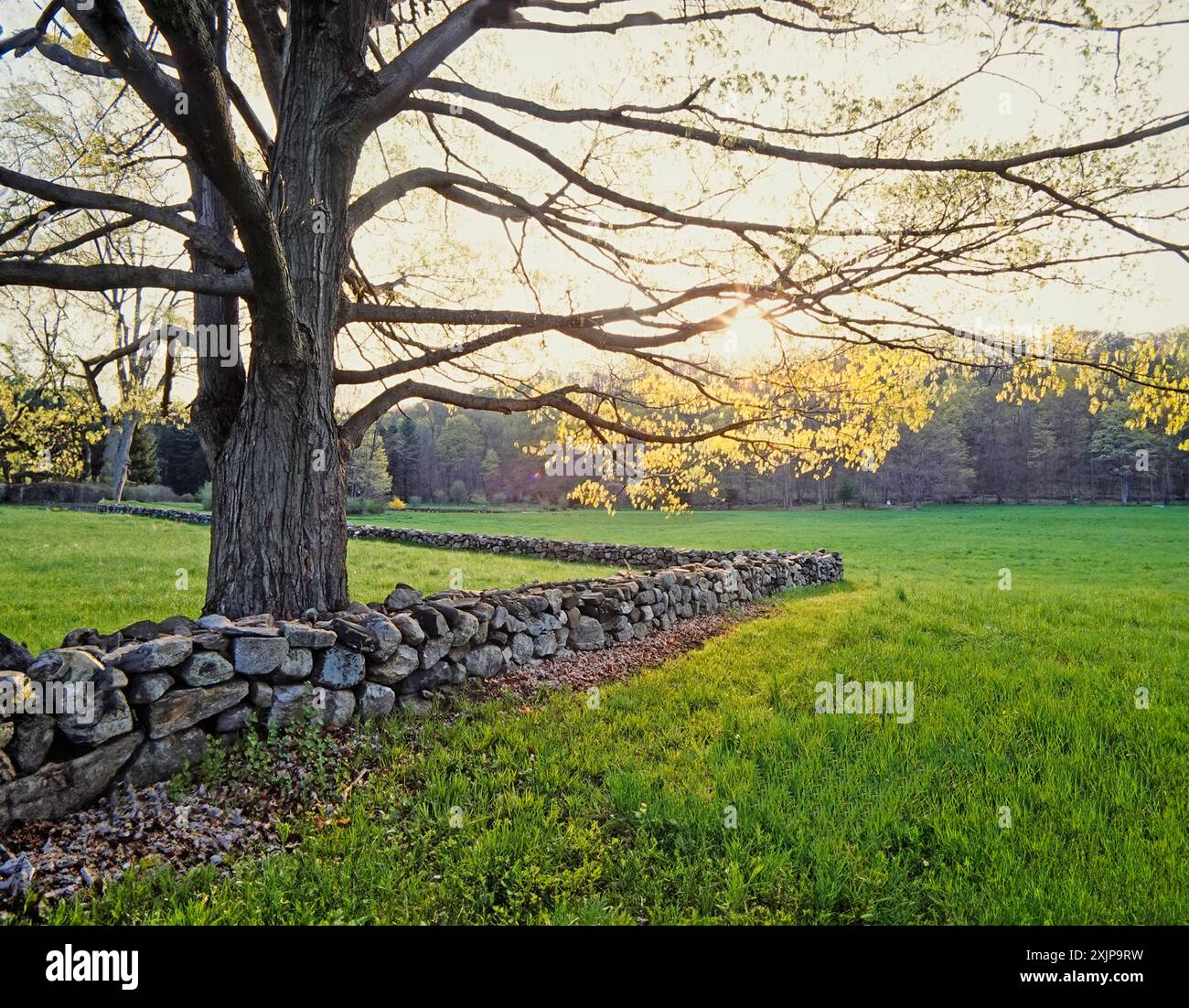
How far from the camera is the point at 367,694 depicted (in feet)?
14.8

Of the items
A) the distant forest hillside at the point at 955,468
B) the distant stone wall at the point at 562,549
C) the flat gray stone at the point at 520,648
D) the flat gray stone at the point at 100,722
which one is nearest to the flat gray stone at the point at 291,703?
the flat gray stone at the point at 100,722

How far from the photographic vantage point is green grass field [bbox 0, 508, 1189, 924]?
8.57ft

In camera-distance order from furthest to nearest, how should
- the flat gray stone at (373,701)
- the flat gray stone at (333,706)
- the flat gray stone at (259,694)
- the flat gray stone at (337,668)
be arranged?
the flat gray stone at (373,701) < the flat gray stone at (337,668) < the flat gray stone at (333,706) < the flat gray stone at (259,694)

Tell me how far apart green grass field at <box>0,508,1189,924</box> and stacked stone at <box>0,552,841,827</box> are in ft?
1.78

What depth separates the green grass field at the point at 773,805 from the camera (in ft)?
8.57

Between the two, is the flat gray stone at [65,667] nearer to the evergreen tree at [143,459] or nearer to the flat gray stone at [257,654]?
the flat gray stone at [257,654]

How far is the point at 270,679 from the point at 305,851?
1408mm

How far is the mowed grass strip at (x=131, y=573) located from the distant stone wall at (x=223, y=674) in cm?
325

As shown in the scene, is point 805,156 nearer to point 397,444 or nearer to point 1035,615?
point 1035,615

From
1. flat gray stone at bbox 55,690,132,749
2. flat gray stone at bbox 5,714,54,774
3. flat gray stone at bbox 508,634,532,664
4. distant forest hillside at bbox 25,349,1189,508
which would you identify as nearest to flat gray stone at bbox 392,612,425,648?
flat gray stone at bbox 508,634,532,664

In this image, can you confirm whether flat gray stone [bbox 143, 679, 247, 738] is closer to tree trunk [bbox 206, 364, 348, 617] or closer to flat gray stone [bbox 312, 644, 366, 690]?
flat gray stone [bbox 312, 644, 366, 690]

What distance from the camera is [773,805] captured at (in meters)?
3.43

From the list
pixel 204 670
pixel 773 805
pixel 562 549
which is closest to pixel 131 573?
pixel 562 549
